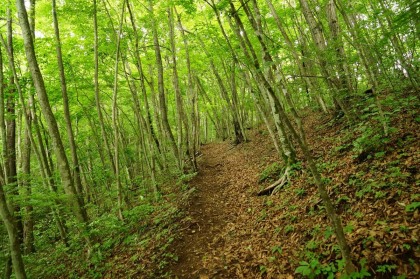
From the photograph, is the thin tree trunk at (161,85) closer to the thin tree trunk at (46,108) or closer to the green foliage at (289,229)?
the thin tree trunk at (46,108)

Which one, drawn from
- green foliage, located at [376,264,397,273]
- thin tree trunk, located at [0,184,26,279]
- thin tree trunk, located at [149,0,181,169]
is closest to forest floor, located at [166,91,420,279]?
green foliage, located at [376,264,397,273]

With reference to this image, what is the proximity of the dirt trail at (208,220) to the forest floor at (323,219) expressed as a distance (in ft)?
0.08

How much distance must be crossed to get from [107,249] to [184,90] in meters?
13.2

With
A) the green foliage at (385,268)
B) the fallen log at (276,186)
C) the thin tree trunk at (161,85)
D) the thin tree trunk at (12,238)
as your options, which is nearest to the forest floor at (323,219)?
the green foliage at (385,268)

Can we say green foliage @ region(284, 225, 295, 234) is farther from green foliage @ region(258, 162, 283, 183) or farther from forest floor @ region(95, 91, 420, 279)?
green foliage @ region(258, 162, 283, 183)

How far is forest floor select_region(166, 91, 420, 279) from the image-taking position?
3.15 metres

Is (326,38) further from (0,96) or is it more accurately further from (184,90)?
(184,90)

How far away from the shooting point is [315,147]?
309 inches

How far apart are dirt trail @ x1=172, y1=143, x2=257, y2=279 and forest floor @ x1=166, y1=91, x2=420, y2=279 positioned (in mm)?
23

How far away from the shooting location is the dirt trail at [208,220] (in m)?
4.70

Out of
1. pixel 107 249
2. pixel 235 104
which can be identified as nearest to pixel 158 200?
pixel 107 249

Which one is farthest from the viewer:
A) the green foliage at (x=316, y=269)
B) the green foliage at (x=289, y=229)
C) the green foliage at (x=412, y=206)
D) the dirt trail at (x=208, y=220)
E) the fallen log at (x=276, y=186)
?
the fallen log at (x=276, y=186)

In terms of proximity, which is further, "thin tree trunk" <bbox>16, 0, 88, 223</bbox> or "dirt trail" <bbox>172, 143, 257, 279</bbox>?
"thin tree trunk" <bbox>16, 0, 88, 223</bbox>

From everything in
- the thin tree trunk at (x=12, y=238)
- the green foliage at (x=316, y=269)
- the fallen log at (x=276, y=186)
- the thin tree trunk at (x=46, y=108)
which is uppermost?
the thin tree trunk at (x=46, y=108)
